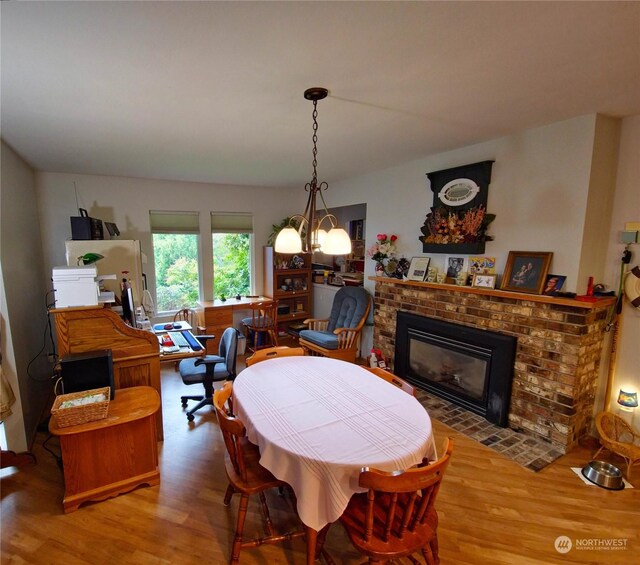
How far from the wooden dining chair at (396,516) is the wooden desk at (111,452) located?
1481 mm

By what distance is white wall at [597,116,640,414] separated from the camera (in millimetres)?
2404

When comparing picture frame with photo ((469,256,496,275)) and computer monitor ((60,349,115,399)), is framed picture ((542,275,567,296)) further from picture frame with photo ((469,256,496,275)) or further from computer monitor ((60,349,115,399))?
computer monitor ((60,349,115,399))

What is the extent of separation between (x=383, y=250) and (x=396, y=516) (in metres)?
2.92

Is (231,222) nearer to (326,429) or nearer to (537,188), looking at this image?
(537,188)

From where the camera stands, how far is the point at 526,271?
273 centimetres

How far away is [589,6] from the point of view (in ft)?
3.98

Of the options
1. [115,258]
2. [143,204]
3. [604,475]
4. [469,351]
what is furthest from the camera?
[143,204]

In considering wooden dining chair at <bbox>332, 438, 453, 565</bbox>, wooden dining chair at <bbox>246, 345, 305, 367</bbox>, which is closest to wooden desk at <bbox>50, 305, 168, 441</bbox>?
wooden dining chair at <bbox>246, 345, 305, 367</bbox>

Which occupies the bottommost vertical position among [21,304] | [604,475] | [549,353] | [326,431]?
[604,475]

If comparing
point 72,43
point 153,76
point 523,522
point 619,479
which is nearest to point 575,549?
point 523,522

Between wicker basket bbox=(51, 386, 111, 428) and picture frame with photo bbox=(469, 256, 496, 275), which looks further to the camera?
picture frame with photo bbox=(469, 256, 496, 275)

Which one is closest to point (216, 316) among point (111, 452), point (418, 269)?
point (111, 452)

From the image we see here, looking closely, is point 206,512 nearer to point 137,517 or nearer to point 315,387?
point 137,517

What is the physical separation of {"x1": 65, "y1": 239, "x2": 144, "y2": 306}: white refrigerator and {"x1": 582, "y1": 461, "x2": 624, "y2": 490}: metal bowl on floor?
4185 mm
